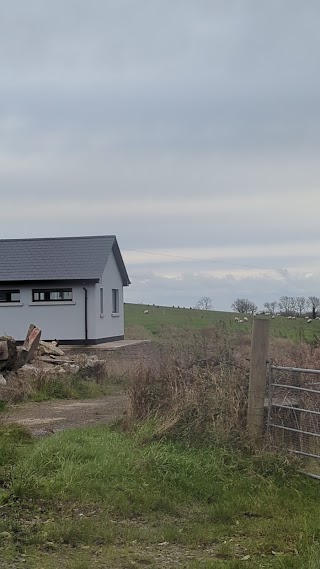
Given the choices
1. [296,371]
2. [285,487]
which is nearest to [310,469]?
[285,487]

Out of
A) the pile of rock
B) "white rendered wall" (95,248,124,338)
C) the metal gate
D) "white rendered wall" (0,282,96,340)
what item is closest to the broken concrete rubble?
the pile of rock

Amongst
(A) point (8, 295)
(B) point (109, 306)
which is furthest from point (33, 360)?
(B) point (109, 306)

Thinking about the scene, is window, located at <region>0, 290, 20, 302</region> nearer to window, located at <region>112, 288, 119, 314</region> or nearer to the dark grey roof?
the dark grey roof

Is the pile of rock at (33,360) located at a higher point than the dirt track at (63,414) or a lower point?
higher

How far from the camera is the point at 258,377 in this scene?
8.61 metres

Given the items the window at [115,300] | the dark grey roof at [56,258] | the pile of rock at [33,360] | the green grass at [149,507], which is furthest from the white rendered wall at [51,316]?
the green grass at [149,507]

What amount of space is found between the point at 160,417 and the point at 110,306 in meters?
21.1

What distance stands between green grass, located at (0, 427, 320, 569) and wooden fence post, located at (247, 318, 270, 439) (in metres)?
0.55

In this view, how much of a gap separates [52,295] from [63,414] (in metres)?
15.5

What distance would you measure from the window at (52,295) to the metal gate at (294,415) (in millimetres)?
19744

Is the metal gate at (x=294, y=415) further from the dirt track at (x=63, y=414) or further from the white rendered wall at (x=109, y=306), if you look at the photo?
the white rendered wall at (x=109, y=306)

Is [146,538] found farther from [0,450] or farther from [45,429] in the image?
[45,429]

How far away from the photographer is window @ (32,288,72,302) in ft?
91.1

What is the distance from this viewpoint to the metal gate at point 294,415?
8.08m
